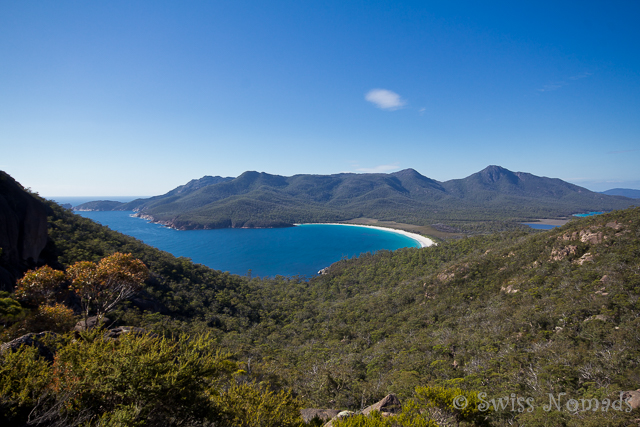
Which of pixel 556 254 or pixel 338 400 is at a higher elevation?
pixel 556 254

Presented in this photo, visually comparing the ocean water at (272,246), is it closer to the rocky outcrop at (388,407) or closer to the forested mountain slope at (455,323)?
the forested mountain slope at (455,323)

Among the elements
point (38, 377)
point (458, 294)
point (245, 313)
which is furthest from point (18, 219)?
point (458, 294)

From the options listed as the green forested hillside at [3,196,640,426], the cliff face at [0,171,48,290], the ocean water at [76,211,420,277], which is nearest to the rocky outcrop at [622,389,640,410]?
the green forested hillside at [3,196,640,426]

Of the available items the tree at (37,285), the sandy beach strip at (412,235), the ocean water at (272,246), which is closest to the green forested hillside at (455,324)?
the tree at (37,285)

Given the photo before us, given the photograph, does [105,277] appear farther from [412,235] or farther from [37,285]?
[412,235]

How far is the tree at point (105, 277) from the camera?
44.6 ft

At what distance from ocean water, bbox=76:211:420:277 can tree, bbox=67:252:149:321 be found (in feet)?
218

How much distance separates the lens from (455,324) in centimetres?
2472

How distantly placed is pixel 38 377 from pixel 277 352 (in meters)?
21.3

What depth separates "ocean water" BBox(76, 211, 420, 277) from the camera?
89.1 metres

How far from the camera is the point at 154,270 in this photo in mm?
37875

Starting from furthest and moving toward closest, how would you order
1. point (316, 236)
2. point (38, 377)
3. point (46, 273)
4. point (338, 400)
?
point (316, 236)
point (338, 400)
point (46, 273)
point (38, 377)

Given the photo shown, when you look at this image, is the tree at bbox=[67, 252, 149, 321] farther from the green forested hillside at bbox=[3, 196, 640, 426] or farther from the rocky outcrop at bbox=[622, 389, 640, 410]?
the rocky outcrop at bbox=[622, 389, 640, 410]

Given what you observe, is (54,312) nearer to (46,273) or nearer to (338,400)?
(46,273)
